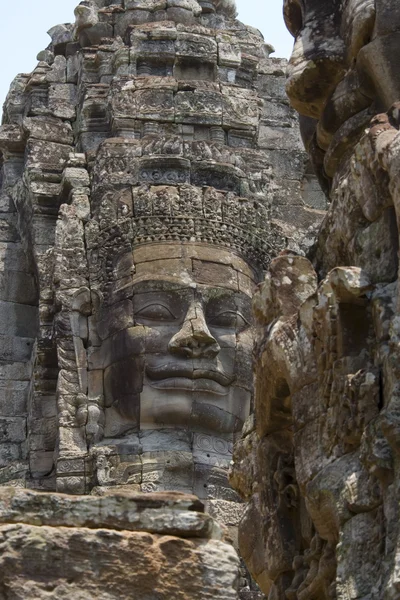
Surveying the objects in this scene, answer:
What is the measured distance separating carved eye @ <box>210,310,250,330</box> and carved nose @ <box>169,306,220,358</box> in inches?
10.7

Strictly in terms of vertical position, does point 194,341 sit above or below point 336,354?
above

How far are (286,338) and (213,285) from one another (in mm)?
7864

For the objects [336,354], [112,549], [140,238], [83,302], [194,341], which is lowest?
[112,549]

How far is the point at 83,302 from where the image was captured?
1798 cm

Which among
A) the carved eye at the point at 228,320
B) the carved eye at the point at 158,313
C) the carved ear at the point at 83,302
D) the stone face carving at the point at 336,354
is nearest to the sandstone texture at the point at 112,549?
the stone face carving at the point at 336,354

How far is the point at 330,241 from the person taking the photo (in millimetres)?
10055

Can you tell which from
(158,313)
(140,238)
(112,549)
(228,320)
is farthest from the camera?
(140,238)

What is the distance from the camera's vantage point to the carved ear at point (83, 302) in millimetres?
17953

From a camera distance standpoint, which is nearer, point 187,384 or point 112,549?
point 112,549

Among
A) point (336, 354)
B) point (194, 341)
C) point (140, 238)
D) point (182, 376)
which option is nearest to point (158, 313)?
point (194, 341)

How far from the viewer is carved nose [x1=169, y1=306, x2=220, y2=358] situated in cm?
1709

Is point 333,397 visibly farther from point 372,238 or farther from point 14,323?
point 14,323

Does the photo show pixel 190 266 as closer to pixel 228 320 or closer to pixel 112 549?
pixel 228 320

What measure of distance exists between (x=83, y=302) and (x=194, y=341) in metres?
Result: 1.38
